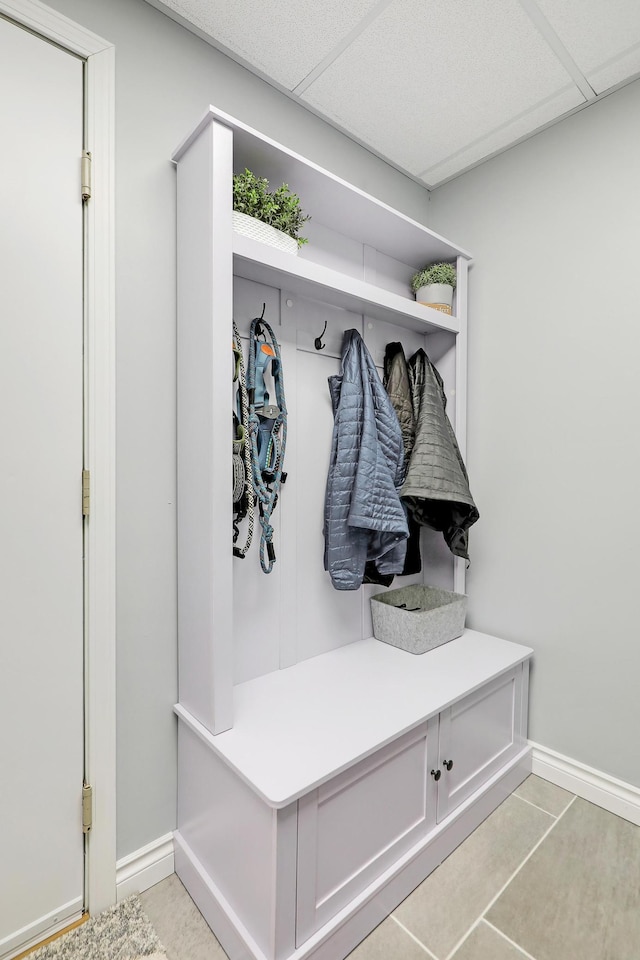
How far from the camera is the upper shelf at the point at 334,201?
1449 mm

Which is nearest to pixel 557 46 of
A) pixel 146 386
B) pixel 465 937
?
pixel 146 386

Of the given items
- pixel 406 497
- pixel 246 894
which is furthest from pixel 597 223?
pixel 246 894

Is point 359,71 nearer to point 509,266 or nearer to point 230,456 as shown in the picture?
point 509,266

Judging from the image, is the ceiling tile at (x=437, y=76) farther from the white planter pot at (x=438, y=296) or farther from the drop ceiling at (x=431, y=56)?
the white planter pot at (x=438, y=296)

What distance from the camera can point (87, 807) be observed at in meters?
1.34

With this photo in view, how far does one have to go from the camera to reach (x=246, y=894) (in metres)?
1.22

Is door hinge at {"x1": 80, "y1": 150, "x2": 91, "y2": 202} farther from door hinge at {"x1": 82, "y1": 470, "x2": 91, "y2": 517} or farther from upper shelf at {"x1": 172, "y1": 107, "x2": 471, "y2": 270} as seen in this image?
door hinge at {"x1": 82, "y1": 470, "x2": 91, "y2": 517}

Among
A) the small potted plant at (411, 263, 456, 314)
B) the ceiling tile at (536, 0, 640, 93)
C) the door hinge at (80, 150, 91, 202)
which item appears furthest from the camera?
the small potted plant at (411, 263, 456, 314)

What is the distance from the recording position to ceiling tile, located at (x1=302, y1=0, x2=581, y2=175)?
4.84 feet

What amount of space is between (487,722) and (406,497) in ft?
2.81

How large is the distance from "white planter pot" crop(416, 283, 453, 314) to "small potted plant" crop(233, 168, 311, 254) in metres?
0.75

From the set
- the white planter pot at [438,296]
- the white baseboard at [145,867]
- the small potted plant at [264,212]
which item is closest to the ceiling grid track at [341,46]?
the small potted plant at [264,212]

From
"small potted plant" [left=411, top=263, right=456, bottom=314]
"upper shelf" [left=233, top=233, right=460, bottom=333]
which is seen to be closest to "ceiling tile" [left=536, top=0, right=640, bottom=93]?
"small potted plant" [left=411, top=263, right=456, bottom=314]

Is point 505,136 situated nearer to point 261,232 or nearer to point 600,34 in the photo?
point 600,34
